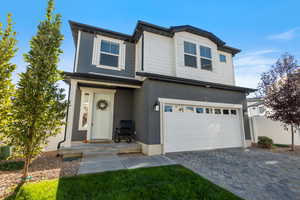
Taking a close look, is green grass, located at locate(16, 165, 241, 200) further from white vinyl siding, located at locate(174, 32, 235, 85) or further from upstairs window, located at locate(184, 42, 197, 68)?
upstairs window, located at locate(184, 42, 197, 68)

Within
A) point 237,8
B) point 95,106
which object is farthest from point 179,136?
point 237,8

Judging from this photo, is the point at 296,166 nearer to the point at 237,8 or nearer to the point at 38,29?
the point at 237,8

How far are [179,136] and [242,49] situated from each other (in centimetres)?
816

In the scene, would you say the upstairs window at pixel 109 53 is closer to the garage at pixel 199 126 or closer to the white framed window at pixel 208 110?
the garage at pixel 199 126

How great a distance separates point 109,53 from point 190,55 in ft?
15.4

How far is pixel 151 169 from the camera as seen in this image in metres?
3.57

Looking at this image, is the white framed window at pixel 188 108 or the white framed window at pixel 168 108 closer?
the white framed window at pixel 168 108

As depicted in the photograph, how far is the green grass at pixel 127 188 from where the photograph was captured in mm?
2277

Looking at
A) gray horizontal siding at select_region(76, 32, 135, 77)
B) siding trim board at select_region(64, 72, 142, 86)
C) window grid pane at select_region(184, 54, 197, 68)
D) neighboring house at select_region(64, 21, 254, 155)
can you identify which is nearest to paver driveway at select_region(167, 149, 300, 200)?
neighboring house at select_region(64, 21, 254, 155)

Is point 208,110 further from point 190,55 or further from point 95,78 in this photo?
point 95,78

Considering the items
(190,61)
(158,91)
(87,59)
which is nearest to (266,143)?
(190,61)

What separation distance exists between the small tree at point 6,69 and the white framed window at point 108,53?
3.79 metres

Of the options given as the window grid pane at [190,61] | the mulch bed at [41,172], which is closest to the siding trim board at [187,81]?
the window grid pane at [190,61]

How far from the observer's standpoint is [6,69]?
109 inches
